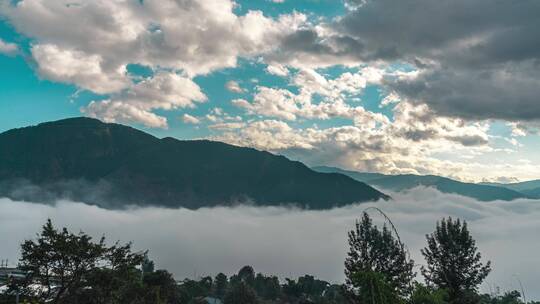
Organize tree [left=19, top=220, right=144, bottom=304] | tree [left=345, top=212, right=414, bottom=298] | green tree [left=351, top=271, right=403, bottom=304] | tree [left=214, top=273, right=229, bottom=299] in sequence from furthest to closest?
tree [left=214, top=273, right=229, bottom=299]
tree [left=345, top=212, right=414, bottom=298]
tree [left=19, top=220, right=144, bottom=304]
green tree [left=351, top=271, right=403, bottom=304]

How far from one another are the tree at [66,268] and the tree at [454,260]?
3377 centimetres

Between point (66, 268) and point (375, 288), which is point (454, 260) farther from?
point (66, 268)

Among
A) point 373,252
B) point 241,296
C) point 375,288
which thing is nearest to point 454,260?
point 373,252

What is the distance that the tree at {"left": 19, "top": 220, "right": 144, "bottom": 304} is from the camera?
38562 millimetres

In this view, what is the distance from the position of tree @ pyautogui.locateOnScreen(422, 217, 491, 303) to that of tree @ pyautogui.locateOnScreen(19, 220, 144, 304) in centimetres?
3377

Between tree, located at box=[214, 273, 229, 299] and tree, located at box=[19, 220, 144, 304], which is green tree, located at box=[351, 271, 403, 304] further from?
tree, located at box=[214, 273, 229, 299]

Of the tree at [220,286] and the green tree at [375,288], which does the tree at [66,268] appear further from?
the tree at [220,286]

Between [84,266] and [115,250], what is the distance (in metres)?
3.90

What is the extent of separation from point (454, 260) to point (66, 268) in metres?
40.7

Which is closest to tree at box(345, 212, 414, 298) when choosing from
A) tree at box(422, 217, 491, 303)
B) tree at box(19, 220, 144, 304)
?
tree at box(422, 217, 491, 303)

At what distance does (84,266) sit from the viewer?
40.9 m

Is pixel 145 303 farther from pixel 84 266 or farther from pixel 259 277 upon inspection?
pixel 259 277

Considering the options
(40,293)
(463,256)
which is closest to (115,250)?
(40,293)

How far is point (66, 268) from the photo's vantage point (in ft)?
131
